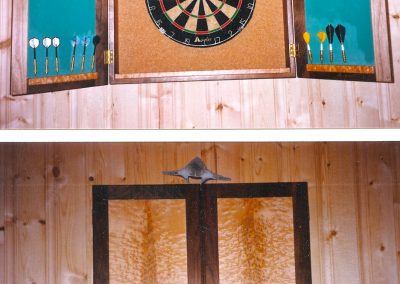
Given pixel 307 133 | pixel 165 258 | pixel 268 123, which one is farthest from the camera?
pixel 268 123

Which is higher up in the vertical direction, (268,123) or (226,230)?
(268,123)

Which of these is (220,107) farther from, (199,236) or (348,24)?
(348,24)

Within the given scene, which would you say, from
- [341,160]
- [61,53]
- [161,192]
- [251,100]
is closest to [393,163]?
[341,160]

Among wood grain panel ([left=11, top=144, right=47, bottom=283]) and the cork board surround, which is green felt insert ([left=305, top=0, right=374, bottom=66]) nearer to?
the cork board surround

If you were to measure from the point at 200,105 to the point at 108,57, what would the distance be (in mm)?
618

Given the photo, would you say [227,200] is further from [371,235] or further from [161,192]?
[371,235]

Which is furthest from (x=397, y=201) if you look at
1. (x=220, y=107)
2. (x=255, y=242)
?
(x=220, y=107)

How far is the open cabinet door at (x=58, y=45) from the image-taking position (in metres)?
3.19

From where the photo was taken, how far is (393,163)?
10.7 ft

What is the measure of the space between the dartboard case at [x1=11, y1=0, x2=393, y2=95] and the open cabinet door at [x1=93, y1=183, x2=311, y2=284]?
2.32 ft

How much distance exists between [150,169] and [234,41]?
0.91 metres

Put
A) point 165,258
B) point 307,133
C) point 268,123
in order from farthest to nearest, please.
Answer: point 268,123 < point 165,258 < point 307,133

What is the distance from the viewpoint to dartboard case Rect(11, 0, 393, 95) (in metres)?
3.19

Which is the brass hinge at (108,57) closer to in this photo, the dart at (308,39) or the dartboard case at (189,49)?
the dartboard case at (189,49)
